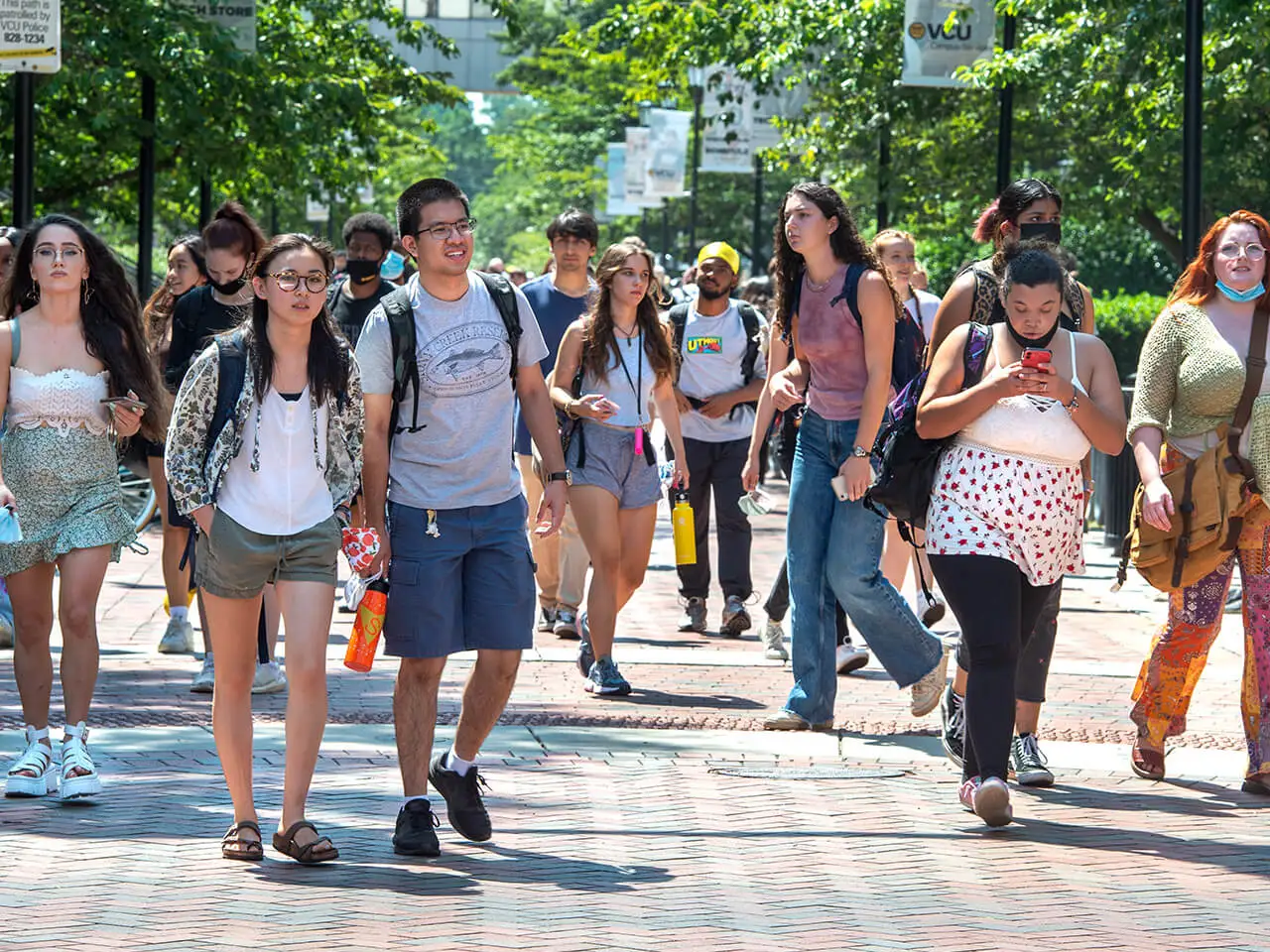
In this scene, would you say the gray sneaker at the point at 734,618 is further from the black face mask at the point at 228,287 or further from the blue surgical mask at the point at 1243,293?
the blue surgical mask at the point at 1243,293

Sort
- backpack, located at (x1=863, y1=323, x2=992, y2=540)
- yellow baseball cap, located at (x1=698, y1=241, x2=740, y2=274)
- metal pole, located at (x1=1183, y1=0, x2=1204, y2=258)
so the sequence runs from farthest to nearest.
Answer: metal pole, located at (x1=1183, y1=0, x2=1204, y2=258) → yellow baseball cap, located at (x1=698, y1=241, x2=740, y2=274) → backpack, located at (x1=863, y1=323, x2=992, y2=540)

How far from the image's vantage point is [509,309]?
644cm

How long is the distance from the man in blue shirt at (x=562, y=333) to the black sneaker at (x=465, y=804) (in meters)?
4.35

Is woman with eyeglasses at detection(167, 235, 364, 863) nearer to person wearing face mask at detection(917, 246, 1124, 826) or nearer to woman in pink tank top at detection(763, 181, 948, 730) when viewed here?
person wearing face mask at detection(917, 246, 1124, 826)

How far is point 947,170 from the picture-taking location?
1005 inches

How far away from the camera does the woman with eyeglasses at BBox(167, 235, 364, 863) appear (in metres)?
6.03

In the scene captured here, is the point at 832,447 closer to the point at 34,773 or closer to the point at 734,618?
the point at 34,773

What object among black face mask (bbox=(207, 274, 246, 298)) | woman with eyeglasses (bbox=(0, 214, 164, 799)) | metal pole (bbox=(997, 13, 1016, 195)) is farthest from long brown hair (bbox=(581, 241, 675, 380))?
metal pole (bbox=(997, 13, 1016, 195))

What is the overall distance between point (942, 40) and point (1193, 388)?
1139 centimetres

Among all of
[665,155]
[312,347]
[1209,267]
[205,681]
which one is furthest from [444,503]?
[665,155]

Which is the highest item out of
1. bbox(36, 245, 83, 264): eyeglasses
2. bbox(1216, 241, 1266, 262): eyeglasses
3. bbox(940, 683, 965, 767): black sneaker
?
bbox(1216, 241, 1266, 262): eyeglasses

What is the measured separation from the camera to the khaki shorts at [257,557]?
6023 millimetres

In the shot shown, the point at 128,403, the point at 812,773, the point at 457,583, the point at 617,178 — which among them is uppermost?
the point at 617,178

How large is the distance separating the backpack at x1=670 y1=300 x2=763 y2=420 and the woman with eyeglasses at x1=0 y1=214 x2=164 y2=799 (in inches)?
187
